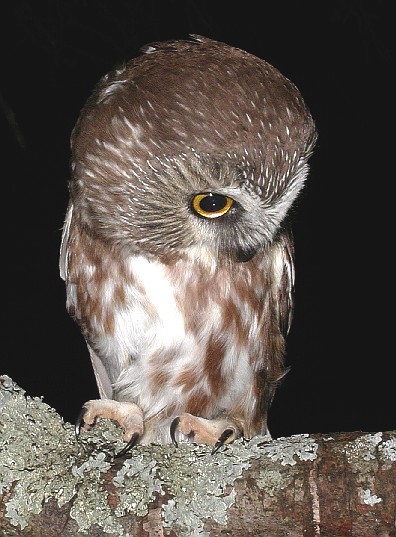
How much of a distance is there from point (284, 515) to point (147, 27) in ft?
14.4

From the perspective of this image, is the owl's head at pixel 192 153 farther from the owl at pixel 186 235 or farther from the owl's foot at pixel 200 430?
the owl's foot at pixel 200 430

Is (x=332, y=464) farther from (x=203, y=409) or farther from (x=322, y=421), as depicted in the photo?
(x=322, y=421)

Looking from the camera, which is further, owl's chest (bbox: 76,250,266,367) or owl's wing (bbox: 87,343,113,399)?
owl's wing (bbox: 87,343,113,399)

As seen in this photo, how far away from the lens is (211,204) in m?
2.51

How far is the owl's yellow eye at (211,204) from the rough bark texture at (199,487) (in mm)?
817

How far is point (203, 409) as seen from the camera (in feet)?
9.95

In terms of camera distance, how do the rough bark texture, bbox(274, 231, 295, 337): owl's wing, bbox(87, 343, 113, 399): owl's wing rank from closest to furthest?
the rough bark texture < bbox(274, 231, 295, 337): owl's wing < bbox(87, 343, 113, 399): owl's wing

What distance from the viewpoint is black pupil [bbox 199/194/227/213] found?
248cm

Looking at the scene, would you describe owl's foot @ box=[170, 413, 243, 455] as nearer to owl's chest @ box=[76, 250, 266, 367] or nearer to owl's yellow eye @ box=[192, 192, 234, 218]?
owl's chest @ box=[76, 250, 266, 367]

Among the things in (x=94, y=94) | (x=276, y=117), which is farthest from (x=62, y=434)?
(x=94, y=94)

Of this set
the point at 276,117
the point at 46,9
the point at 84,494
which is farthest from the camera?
the point at 46,9

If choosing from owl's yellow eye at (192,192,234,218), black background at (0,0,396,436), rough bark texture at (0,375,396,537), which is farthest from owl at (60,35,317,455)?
black background at (0,0,396,436)

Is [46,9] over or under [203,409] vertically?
over

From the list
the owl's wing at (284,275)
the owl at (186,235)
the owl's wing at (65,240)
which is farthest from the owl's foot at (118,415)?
the owl's wing at (284,275)
